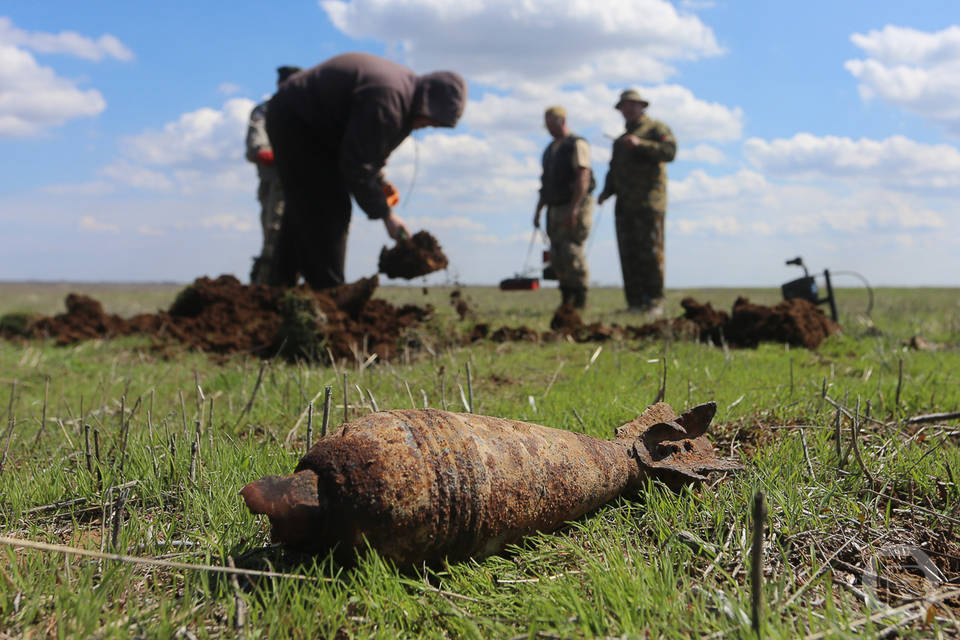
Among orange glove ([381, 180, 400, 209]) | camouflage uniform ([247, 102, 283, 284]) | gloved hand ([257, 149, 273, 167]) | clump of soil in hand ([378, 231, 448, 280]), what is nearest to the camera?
clump of soil in hand ([378, 231, 448, 280])

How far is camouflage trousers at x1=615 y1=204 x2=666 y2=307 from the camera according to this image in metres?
10.9

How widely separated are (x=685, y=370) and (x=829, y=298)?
4095mm

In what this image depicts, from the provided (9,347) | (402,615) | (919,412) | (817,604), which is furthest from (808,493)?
(9,347)

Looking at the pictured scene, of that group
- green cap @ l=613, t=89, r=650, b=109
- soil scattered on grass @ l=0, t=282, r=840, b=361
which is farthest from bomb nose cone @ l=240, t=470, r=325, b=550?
green cap @ l=613, t=89, r=650, b=109

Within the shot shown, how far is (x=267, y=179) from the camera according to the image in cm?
1112

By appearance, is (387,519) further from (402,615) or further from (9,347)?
(9,347)

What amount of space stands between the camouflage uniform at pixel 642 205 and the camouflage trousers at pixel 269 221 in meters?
5.35

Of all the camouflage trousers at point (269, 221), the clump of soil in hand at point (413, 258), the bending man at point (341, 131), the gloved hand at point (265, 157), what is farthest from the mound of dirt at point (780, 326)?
the gloved hand at point (265, 157)

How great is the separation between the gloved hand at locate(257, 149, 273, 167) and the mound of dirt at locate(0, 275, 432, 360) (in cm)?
310

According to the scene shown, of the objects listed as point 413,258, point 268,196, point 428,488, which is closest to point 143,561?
point 428,488

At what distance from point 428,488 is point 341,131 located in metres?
6.33

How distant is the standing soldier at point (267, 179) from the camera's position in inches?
414

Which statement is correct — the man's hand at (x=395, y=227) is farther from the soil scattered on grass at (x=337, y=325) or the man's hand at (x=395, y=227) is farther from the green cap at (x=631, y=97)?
the green cap at (x=631, y=97)

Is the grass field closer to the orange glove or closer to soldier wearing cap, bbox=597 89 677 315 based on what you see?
the orange glove
